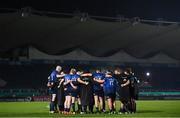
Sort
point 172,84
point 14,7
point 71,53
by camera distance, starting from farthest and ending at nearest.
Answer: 1. point 172,84
2. point 71,53
3. point 14,7

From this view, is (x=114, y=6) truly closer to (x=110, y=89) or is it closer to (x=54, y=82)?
(x=54, y=82)

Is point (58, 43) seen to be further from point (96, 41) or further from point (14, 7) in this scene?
point (14, 7)

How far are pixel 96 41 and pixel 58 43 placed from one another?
167 inches

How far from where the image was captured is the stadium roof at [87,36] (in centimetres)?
4003

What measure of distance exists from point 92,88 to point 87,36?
27813 mm

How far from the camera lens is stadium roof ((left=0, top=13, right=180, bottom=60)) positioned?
40.0m

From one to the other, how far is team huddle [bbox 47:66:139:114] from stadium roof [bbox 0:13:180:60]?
19895mm

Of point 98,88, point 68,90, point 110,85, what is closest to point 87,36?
point 98,88

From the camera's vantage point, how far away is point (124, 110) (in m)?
18.4

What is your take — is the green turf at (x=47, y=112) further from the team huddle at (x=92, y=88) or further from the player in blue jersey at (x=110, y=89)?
the player in blue jersey at (x=110, y=89)

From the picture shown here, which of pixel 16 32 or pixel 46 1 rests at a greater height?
pixel 46 1

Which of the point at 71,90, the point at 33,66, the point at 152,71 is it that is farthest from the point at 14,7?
the point at 71,90

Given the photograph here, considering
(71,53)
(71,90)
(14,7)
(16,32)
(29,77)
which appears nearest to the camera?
(71,90)

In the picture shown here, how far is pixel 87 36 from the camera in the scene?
45719mm
